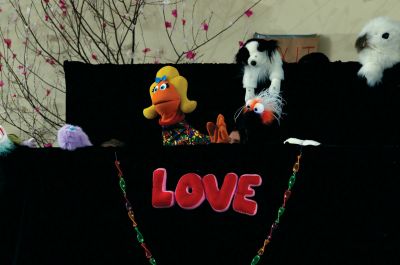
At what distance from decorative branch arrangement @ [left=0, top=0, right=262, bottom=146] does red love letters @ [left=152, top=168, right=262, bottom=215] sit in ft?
3.79

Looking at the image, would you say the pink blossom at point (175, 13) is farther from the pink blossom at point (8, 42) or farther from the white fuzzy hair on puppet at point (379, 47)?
the white fuzzy hair on puppet at point (379, 47)

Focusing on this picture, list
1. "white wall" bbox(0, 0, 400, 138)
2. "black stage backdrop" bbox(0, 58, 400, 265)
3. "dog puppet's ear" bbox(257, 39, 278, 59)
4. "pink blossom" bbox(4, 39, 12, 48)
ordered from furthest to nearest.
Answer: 1. "pink blossom" bbox(4, 39, 12, 48)
2. "white wall" bbox(0, 0, 400, 138)
3. "dog puppet's ear" bbox(257, 39, 278, 59)
4. "black stage backdrop" bbox(0, 58, 400, 265)

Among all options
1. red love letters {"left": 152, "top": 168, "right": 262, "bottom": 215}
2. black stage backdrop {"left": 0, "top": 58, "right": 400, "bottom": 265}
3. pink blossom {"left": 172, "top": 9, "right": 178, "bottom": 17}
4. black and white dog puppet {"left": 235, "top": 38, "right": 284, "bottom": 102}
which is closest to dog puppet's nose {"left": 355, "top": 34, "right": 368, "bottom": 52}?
black and white dog puppet {"left": 235, "top": 38, "right": 284, "bottom": 102}

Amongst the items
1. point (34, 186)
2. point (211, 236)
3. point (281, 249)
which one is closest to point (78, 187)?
point (34, 186)

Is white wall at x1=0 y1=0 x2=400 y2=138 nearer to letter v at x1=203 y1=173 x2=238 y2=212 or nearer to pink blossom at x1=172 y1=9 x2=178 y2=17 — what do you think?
pink blossom at x1=172 y1=9 x2=178 y2=17

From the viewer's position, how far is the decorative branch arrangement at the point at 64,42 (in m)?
1.73

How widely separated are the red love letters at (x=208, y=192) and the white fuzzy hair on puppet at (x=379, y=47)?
2.06 ft

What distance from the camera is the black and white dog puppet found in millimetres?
1080

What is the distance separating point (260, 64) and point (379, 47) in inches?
13.4

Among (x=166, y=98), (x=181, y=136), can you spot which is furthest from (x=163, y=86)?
(x=181, y=136)

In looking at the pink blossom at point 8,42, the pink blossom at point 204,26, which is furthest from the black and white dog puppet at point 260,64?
the pink blossom at point 8,42

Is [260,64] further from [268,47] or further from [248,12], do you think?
[248,12]

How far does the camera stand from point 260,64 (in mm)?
1094

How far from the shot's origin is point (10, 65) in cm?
180
